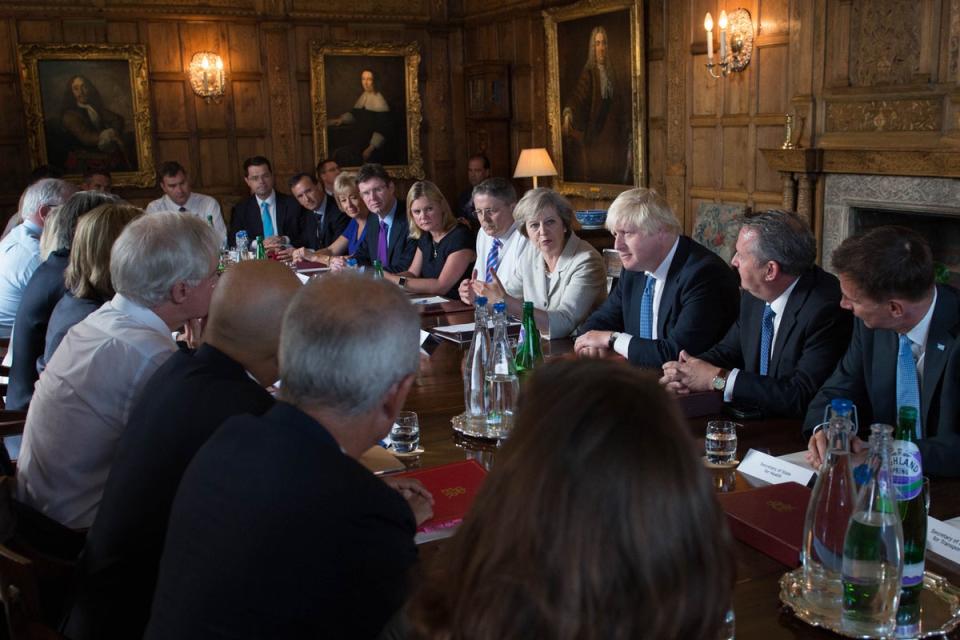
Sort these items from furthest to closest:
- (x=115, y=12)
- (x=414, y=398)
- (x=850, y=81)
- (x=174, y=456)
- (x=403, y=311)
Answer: (x=115, y=12), (x=850, y=81), (x=414, y=398), (x=174, y=456), (x=403, y=311)

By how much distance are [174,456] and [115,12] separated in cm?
878

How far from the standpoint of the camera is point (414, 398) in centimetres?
292

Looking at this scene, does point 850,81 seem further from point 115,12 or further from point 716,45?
point 115,12

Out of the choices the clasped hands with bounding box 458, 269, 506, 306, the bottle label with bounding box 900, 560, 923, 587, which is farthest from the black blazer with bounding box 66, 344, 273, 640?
the clasped hands with bounding box 458, 269, 506, 306

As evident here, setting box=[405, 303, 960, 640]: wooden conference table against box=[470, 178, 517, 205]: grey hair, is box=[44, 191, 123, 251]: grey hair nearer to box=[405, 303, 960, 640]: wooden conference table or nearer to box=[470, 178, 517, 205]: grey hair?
box=[405, 303, 960, 640]: wooden conference table

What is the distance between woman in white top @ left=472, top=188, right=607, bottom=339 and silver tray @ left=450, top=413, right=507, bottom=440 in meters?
1.44

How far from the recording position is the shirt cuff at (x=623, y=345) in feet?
11.2

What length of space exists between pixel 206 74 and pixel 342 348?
8.98 metres

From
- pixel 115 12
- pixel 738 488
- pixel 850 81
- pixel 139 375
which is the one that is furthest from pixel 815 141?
pixel 115 12

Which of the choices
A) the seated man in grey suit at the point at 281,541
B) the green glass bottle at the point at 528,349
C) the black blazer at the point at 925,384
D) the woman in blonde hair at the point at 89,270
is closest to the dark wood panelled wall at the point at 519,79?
the black blazer at the point at 925,384

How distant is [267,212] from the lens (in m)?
8.48

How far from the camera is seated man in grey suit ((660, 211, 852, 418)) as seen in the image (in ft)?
9.25

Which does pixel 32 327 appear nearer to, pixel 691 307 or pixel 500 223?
pixel 500 223

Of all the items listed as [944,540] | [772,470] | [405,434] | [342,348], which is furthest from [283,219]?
[944,540]
